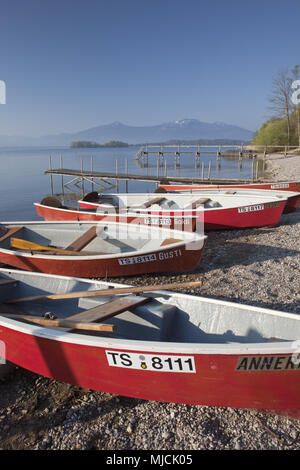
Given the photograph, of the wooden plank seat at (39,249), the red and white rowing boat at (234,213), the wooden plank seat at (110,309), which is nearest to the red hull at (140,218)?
the red and white rowing boat at (234,213)

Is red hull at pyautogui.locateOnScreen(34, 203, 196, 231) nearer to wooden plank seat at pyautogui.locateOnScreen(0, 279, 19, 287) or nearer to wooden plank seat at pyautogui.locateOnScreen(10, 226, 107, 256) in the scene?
wooden plank seat at pyautogui.locateOnScreen(10, 226, 107, 256)

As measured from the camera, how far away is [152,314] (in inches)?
196

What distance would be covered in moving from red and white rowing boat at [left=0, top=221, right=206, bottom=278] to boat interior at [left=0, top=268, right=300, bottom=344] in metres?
1.83

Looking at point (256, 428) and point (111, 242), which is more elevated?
point (111, 242)

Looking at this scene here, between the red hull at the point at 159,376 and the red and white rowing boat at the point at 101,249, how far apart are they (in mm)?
3477

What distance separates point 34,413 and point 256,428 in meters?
2.78

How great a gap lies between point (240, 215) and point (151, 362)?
859 cm

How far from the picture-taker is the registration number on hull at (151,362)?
3.63 metres

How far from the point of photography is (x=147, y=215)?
11117 mm

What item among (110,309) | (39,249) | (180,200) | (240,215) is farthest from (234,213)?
(110,309)

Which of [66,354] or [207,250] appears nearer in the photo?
[66,354]

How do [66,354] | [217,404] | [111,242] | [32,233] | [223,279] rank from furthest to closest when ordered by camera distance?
1. [32,233]
2. [111,242]
3. [223,279]
4. [66,354]
5. [217,404]
